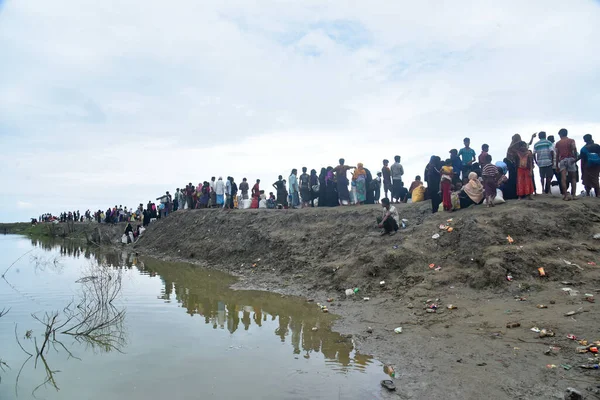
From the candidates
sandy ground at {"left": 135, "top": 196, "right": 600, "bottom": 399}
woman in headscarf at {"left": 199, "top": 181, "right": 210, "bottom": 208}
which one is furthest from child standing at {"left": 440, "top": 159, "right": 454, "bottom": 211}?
woman in headscarf at {"left": 199, "top": 181, "right": 210, "bottom": 208}

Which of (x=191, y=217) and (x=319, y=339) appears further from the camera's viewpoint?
(x=191, y=217)

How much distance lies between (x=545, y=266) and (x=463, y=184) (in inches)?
191

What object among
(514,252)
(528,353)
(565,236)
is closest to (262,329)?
(528,353)

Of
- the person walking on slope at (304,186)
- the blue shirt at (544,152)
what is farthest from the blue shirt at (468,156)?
the person walking on slope at (304,186)

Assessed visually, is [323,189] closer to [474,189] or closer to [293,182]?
[293,182]

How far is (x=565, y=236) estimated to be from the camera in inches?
372

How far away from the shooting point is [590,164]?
10.7 m

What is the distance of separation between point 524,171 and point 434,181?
259 centimetres

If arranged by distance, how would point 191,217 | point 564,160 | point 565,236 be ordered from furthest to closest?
point 191,217
point 564,160
point 565,236

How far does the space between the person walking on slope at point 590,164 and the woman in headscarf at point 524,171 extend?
1297 mm

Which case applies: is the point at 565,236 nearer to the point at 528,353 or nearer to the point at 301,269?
the point at 528,353

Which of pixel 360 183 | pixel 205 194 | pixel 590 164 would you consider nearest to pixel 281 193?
pixel 360 183

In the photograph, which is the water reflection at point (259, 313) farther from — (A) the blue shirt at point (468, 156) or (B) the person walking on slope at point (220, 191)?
(B) the person walking on slope at point (220, 191)

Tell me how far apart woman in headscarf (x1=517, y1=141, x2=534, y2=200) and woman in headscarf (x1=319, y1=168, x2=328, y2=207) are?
320 inches
